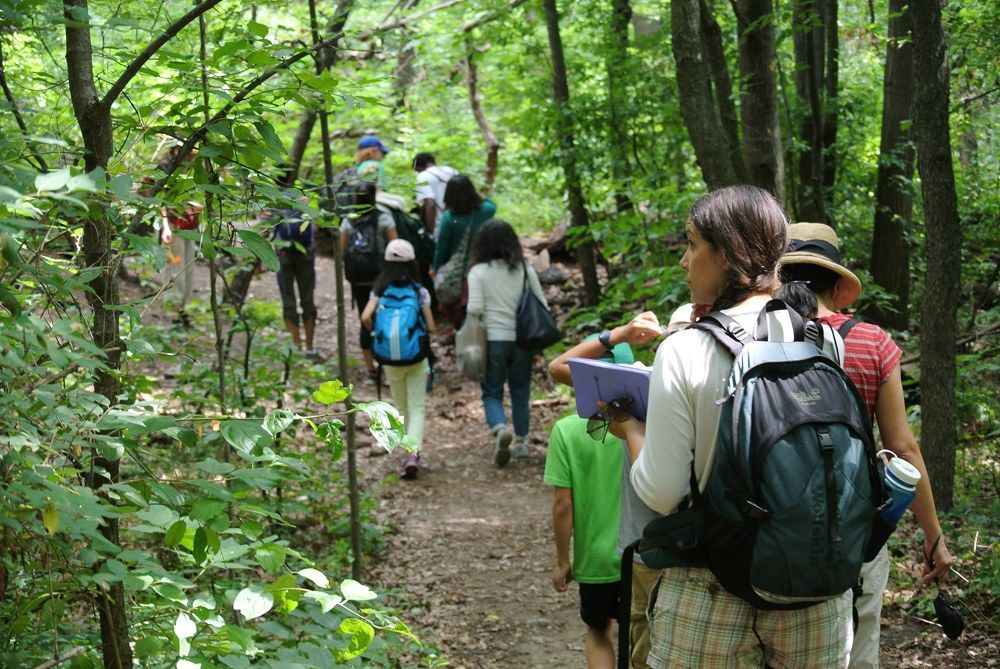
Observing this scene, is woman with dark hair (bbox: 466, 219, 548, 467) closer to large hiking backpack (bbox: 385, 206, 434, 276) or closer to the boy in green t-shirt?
large hiking backpack (bbox: 385, 206, 434, 276)

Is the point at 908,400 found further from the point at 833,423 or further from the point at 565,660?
the point at 833,423

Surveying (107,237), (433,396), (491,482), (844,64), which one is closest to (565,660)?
(491,482)

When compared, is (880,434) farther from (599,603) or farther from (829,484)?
(599,603)

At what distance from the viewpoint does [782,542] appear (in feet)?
7.18

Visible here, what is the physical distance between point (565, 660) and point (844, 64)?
10.1 metres

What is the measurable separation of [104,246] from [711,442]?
5.58 feet

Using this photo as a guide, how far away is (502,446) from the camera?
27.1ft

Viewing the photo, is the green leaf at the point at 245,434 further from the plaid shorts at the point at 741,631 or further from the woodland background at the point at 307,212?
the plaid shorts at the point at 741,631

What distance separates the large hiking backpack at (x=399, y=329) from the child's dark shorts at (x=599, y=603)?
422cm

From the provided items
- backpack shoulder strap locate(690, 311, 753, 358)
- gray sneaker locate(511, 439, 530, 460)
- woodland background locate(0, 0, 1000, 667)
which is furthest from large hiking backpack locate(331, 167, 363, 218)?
gray sneaker locate(511, 439, 530, 460)

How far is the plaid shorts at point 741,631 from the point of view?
7.91 feet

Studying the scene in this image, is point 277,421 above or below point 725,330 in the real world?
below

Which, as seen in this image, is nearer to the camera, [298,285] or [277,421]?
[277,421]

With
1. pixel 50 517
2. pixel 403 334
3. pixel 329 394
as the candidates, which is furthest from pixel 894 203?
pixel 50 517
